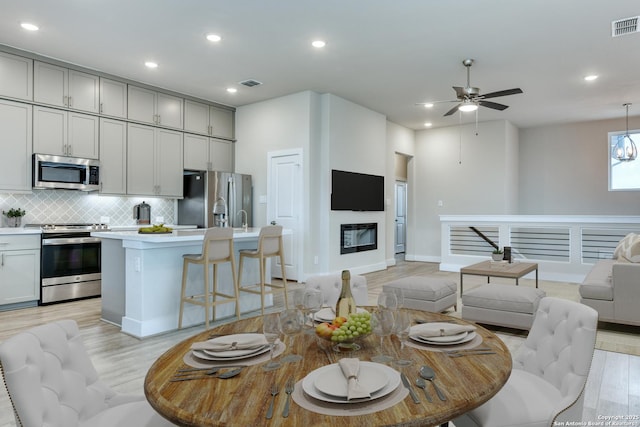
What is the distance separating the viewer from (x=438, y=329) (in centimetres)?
147

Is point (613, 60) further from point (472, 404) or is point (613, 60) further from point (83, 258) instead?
point (83, 258)

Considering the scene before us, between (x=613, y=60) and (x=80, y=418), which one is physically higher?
(x=613, y=60)

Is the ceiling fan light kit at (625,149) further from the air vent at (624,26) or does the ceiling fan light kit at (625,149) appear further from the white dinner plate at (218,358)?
the white dinner plate at (218,358)

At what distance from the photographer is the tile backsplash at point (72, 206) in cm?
517

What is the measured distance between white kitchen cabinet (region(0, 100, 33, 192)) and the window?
33.3 feet

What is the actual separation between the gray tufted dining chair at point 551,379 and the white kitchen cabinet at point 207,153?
603cm

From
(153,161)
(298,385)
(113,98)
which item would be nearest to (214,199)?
(153,161)

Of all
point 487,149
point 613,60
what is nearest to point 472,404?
point 613,60

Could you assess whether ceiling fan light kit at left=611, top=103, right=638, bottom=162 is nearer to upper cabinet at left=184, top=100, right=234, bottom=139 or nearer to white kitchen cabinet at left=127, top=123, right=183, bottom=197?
upper cabinet at left=184, top=100, right=234, bottom=139

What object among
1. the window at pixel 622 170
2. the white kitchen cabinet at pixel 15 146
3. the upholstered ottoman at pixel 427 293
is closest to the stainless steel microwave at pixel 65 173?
the white kitchen cabinet at pixel 15 146

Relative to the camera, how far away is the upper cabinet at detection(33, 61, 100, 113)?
5047mm

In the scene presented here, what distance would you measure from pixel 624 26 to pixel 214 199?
5.60m

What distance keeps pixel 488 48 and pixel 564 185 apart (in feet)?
18.1

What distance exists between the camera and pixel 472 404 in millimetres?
988
